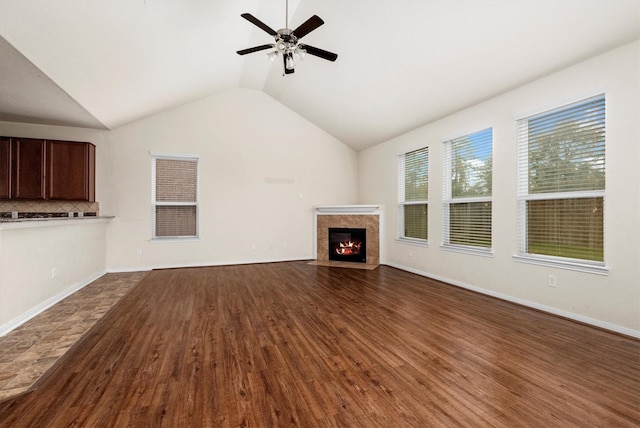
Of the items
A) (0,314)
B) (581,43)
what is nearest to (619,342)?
(581,43)

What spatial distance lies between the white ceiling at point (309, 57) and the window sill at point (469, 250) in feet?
7.02

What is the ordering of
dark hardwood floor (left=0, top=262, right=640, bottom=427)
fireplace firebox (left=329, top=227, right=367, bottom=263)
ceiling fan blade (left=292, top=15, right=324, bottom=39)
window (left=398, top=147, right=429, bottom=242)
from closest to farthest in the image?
dark hardwood floor (left=0, top=262, right=640, bottom=427)
ceiling fan blade (left=292, top=15, right=324, bottom=39)
window (left=398, top=147, right=429, bottom=242)
fireplace firebox (left=329, top=227, right=367, bottom=263)

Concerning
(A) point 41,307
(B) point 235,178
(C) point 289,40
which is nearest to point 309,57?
(C) point 289,40

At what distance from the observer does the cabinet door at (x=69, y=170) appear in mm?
4609

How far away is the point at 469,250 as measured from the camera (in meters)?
4.29

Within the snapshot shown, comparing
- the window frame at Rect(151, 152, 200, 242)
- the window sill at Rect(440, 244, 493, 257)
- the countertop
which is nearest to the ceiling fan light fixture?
the countertop

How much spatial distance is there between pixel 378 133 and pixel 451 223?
2.45m

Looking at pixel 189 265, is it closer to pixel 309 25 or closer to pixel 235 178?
pixel 235 178

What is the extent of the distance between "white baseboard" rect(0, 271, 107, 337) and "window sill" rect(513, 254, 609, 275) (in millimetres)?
5557

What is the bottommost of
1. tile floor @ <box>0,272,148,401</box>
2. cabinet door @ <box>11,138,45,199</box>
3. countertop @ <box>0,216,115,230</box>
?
tile floor @ <box>0,272,148,401</box>

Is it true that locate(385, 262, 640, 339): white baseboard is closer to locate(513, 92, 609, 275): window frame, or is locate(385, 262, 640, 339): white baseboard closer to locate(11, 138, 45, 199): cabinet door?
locate(513, 92, 609, 275): window frame

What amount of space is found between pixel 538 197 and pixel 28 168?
729cm

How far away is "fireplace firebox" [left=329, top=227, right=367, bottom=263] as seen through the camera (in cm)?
634

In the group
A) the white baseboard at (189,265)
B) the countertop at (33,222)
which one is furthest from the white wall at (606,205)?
the countertop at (33,222)
